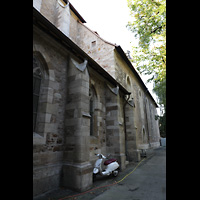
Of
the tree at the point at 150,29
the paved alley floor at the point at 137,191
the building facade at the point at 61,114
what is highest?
the tree at the point at 150,29

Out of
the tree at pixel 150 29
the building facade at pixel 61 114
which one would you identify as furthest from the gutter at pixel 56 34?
the tree at pixel 150 29

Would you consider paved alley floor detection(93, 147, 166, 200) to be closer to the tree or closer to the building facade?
the building facade

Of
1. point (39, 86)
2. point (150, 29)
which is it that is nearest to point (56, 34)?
point (39, 86)

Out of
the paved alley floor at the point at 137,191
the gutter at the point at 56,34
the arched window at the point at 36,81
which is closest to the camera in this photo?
the paved alley floor at the point at 137,191

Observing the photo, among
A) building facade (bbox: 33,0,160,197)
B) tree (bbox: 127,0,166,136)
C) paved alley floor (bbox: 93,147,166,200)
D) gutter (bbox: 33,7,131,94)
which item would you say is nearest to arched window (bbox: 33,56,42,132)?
building facade (bbox: 33,0,160,197)

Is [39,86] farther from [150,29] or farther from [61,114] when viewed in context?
[150,29]

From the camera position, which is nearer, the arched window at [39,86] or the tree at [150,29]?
the arched window at [39,86]

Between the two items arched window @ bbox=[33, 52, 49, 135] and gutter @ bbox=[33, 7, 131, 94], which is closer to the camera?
A: gutter @ bbox=[33, 7, 131, 94]

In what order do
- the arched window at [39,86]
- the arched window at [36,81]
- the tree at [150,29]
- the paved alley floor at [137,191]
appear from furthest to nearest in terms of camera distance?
1. the tree at [150,29]
2. the arched window at [36,81]
3. the arched window at [39,86]
4. the paved alley floor at [137,191]

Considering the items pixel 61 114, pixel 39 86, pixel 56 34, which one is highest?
pixel 56 34

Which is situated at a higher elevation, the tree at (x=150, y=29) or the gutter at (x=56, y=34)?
the tree at (x=150, y=29)

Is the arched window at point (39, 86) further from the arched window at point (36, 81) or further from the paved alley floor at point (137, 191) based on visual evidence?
the paved alley floor at point (137, 191)

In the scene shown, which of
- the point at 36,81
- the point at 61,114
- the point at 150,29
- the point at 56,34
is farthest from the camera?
the point at 150,29
